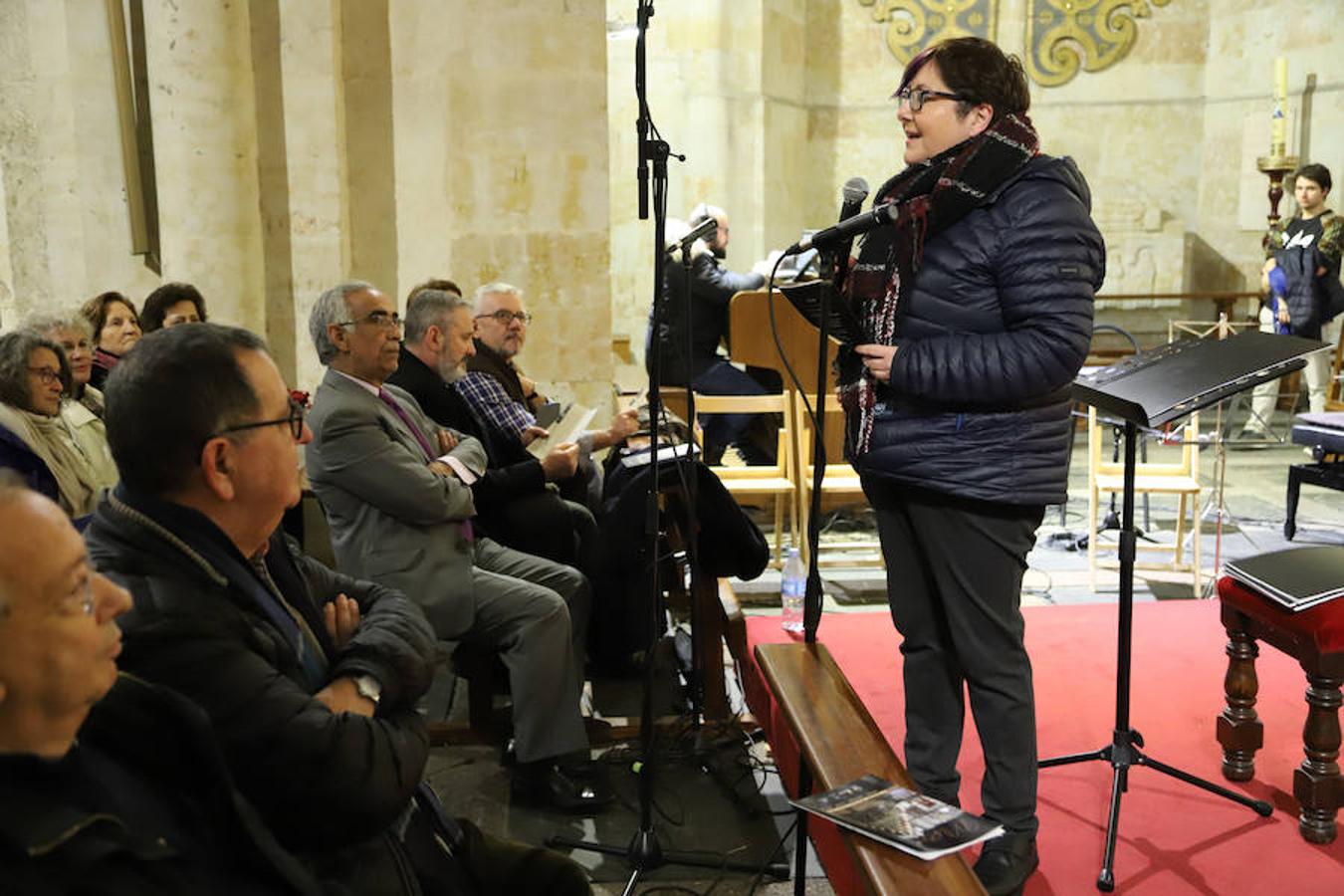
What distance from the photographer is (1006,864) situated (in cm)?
237

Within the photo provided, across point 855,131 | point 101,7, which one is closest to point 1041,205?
point 101,7

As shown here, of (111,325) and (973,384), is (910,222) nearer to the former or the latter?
(973,384)

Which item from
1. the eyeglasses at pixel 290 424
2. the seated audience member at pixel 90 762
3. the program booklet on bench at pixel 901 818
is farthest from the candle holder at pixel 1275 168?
the seated audience member at pixel 90 762

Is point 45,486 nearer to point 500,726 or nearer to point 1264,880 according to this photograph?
point 500,726

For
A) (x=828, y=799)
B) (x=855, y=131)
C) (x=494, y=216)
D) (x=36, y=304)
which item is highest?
(x=855, y=131)

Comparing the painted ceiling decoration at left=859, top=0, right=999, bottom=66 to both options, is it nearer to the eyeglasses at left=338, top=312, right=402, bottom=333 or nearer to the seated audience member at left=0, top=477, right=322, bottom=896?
the eyeglasses at left=338, top=312, right=402, bottom=333

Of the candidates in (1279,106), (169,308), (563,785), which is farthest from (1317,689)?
(1279,106)

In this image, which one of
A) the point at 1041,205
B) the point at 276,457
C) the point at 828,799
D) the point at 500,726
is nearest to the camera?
the point at 276,457

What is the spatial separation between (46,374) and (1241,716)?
11.1 ft

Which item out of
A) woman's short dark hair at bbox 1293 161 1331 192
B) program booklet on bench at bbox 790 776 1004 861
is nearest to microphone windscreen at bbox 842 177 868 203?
program booklet on bench at bbox 790 776 1004 861

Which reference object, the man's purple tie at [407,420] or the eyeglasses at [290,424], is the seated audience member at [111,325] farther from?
the eyeglasses at [290,424]

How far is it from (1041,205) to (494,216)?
3.62 m

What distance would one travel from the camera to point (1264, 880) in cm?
253

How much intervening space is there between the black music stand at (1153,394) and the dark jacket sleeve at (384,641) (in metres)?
1.50
